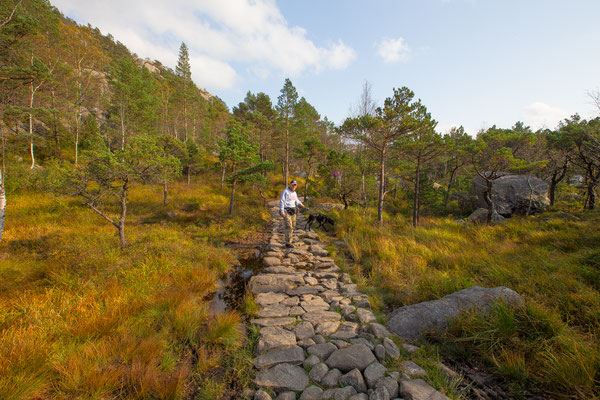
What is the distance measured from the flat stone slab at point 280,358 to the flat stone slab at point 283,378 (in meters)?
0.08

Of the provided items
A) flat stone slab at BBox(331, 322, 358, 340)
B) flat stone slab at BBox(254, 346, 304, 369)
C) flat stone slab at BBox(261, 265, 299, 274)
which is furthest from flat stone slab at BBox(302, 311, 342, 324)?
flat stone slab at BBox(261, 265, 299, 274)

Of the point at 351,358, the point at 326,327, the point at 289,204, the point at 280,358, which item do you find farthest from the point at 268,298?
the point at 289,204

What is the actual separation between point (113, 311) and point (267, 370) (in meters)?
2.67

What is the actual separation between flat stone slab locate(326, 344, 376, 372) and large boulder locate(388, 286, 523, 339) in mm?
840

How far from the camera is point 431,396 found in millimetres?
1883

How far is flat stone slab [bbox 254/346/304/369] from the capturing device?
254cm

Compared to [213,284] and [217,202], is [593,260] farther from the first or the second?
[217,202]

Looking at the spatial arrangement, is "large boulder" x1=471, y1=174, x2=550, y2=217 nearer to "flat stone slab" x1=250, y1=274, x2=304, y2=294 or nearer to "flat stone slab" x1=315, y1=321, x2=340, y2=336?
"flat stone slab" x1=250, y1=274, x2=304, y2=294

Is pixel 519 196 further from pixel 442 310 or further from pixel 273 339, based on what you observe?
pixel 273 339

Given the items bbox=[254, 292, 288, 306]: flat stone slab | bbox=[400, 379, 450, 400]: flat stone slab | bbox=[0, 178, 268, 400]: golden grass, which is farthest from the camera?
bbox=[254, 292, 288, 306]: flat stone slab

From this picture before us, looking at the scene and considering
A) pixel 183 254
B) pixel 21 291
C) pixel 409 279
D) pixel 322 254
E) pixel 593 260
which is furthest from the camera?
pixel 322 254

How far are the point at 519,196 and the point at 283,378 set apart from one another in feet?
76.8

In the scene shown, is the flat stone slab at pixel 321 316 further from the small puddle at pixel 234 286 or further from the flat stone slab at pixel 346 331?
the small puddle at pixel 234 286

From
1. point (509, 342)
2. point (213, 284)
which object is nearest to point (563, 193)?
point (509, 342)
